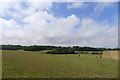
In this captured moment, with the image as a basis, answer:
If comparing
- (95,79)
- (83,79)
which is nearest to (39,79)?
(83,79)

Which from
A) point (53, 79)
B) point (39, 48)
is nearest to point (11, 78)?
point (53, 79)

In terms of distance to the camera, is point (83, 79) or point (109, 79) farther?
point (109, 79)

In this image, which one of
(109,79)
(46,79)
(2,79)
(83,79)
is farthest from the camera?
(109,79)

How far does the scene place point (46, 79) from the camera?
15008 millimetres

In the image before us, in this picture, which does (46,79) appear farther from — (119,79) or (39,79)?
(119,79)

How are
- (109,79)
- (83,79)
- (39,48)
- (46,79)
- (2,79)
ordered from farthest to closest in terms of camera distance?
(39,48) → (109,79) → (83,79) → (46,79) → (2,79)

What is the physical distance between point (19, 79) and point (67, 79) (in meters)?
5.07

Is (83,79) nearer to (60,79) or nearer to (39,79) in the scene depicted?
(60,79)

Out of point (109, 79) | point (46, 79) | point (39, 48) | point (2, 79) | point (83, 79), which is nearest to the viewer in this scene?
point (2, 79)

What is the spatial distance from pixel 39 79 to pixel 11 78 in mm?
2822

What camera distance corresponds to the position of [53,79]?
49.6 feet

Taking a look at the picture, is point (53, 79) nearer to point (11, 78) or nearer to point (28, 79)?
point (28, 79)

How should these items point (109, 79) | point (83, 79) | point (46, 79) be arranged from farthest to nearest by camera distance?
point (109, 79)
point (83, 79)
point (46, 79)

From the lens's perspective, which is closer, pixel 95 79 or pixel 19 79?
pixel 19 79
